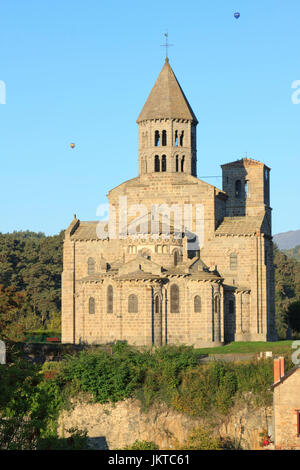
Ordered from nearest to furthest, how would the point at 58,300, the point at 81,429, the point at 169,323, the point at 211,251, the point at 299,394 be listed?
Result: the point at 299,394 → the point at 81,429 → the point at 169,323 → the point at 211,251 → the point at 58,300

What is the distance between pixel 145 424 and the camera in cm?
5119

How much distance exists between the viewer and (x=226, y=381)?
5194 cm

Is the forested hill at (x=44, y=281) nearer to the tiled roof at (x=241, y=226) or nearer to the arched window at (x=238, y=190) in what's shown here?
the arched window at (x=238, y=190)

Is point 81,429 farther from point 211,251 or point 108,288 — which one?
point 211,251

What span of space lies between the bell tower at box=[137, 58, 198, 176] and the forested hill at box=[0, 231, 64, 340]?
887 inches

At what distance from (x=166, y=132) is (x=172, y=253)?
12.1 meters

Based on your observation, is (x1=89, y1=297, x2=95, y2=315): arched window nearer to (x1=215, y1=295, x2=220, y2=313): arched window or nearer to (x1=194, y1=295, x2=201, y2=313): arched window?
(x1=194, y1=295, x2=201, y2=313): arched window

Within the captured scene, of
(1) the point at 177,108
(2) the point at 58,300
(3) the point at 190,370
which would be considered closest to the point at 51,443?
(3) the point at 190,370

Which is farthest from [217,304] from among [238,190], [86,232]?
[238,190]

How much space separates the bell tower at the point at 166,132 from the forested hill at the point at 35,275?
2253 centimetres

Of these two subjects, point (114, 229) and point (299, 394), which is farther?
point (114, 229)

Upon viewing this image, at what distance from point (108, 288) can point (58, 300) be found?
3304cm

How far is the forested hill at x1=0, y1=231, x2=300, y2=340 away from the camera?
9650cm
